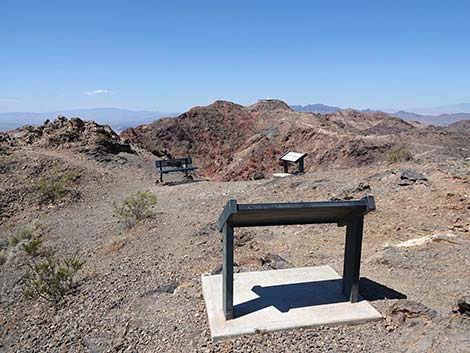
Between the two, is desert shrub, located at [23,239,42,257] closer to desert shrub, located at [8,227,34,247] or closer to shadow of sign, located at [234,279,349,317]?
desert shrub, located at [8,227,34,247]

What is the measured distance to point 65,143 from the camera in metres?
17.9

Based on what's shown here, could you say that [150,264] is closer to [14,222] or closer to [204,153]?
[14,222]

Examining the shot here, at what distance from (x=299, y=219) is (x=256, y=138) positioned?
102 ft

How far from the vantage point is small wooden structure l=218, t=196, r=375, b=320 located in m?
4.02

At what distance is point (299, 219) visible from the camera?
4.52 m

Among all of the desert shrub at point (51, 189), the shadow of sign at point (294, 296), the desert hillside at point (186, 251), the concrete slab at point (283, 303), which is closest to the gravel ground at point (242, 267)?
the desert hillside at point (186, 251)

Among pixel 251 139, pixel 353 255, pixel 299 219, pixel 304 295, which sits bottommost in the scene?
pixel 251 139

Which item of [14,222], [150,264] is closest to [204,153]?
[14,222]

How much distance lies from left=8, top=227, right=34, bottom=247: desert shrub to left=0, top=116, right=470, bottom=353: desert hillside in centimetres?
5

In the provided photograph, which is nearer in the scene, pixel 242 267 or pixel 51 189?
pixel 242 267

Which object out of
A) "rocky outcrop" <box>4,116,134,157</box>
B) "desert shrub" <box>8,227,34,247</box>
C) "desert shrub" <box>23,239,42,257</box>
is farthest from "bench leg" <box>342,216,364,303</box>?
"rocky outcrop" <box>4,116,134,157</box>

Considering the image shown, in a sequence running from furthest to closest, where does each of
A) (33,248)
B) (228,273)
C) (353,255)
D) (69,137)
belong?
(69,137), (33,248), (353,255), (228,273)

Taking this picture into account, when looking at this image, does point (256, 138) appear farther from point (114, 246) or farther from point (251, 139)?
point (114, 246)

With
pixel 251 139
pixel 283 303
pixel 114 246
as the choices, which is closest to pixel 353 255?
pixel 283 303
